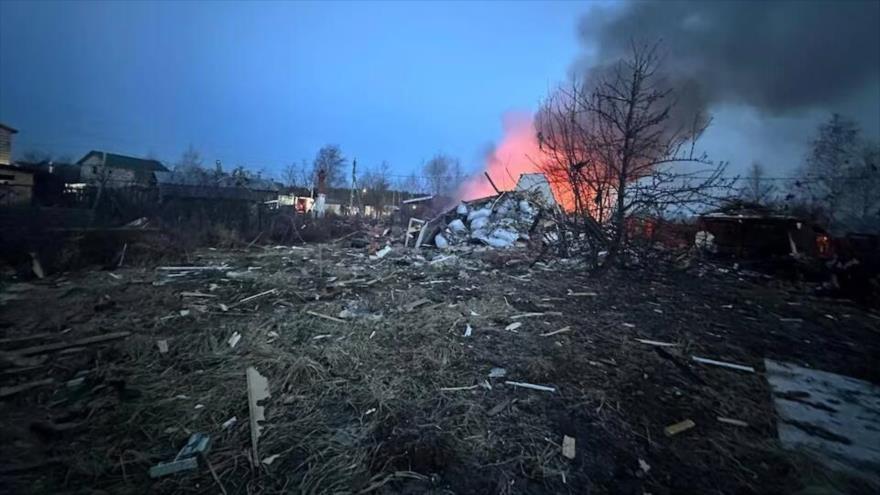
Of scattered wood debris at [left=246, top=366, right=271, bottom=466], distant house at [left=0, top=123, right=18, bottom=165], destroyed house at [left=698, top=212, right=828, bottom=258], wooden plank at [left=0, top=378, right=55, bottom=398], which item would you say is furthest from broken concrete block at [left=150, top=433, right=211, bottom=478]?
distant house at [left=0, top=123, right=18, bottom=165]

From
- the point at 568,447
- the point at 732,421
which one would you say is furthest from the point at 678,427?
the point at 568,447

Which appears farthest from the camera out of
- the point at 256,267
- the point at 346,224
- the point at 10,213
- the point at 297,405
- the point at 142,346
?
the point at 346,224

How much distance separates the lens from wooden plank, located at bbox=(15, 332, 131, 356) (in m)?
4.01

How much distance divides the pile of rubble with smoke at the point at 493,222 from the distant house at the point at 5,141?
99.7 feet

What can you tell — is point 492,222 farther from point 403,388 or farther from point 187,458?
point 187,458

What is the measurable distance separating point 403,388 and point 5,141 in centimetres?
3651

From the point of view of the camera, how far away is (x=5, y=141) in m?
25.2

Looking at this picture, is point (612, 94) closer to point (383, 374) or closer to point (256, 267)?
point (383, 374)

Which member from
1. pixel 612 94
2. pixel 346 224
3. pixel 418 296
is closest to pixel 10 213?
pixel 418 296

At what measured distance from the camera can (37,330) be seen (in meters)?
4.67

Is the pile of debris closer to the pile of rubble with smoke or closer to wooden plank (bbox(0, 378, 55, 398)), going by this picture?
the pile of rubble with smoke

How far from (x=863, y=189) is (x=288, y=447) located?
29.4 meters

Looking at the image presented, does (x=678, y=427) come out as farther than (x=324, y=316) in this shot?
No

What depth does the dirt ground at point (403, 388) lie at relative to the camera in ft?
7.95
